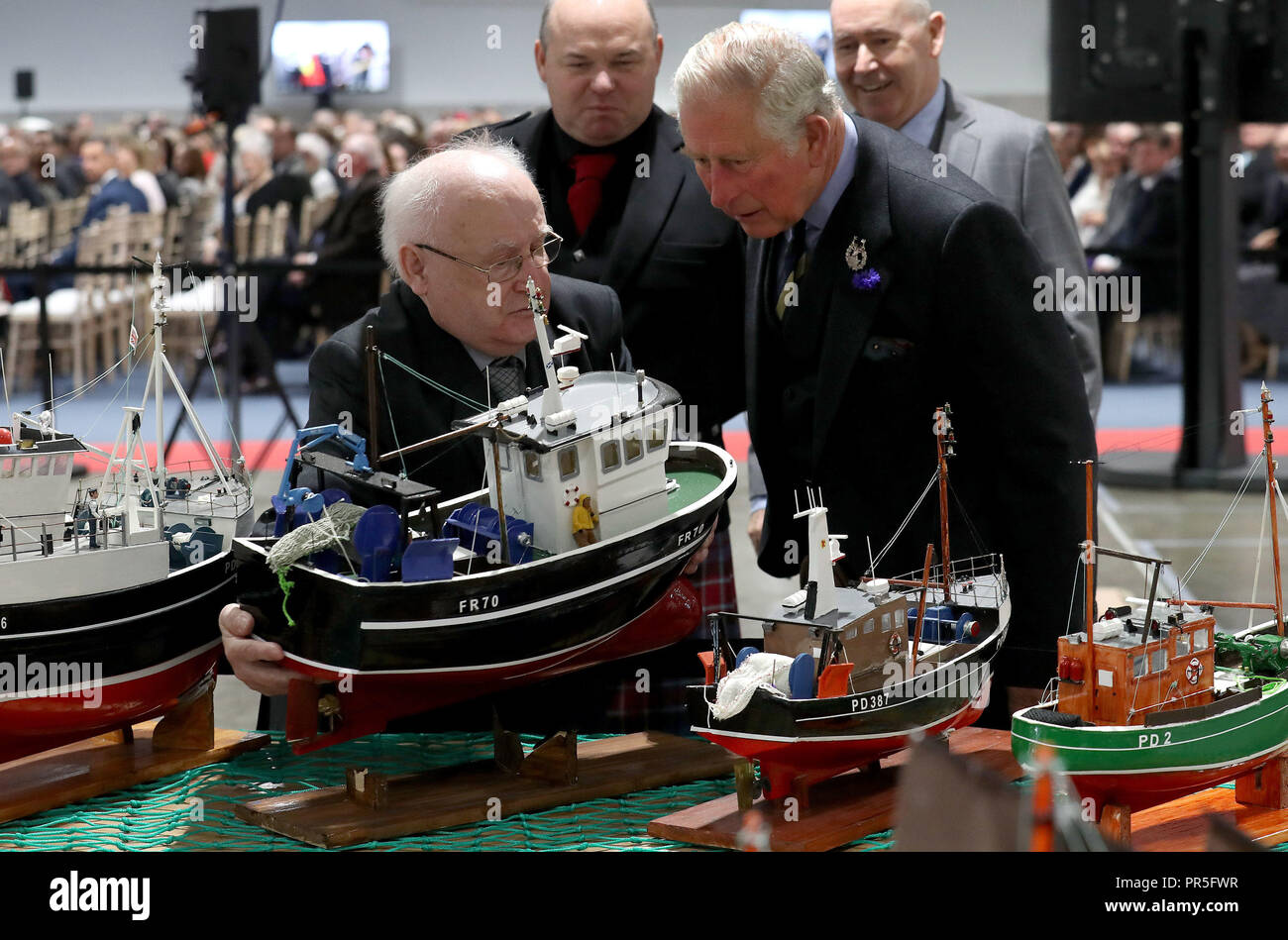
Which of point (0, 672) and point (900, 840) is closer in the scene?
point (900, 840)

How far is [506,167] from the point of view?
3.50m

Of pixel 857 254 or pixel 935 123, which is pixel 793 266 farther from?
pixel 935 123

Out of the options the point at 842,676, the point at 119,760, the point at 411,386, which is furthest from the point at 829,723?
the point at 119,760

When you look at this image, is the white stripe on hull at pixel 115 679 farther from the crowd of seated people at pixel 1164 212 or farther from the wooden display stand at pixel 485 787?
the crowd of seated people at pixel 1164 212

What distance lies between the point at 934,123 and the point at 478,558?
288 cm

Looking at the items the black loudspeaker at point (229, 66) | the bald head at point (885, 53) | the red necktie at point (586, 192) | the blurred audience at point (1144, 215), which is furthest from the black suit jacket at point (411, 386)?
the blurred audience at point (1144, 215)

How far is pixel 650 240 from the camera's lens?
4.61 meters

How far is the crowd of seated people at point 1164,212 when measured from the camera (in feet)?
45.9

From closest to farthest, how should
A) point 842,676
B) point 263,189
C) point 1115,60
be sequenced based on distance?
point 842,676, point 1115,60, point 263,189

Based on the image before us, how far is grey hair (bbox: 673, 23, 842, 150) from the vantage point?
3322mm

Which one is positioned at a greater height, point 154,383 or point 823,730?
point 154,383
